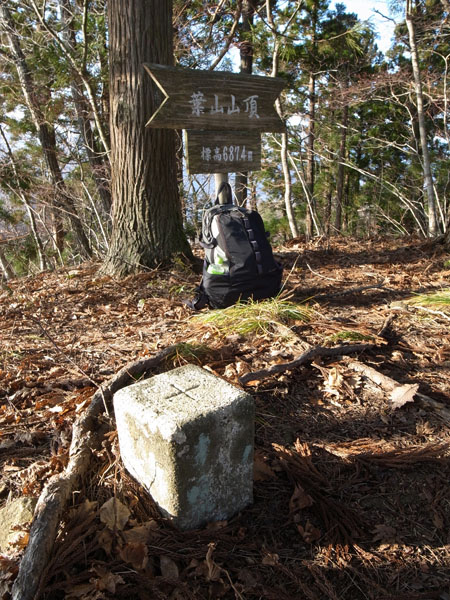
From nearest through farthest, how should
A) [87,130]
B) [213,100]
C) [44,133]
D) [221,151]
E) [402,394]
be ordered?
[402,394] < [213,100] < [221,151] < [87,130] < [44,133]

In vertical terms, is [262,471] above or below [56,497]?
below

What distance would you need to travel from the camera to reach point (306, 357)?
8.07ft

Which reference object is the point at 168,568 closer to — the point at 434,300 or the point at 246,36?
the point at 434,300

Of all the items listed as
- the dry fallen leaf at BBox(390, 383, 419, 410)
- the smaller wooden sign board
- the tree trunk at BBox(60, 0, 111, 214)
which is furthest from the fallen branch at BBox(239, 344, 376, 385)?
the tree trunk at BBox(60, 0, 111, 214)

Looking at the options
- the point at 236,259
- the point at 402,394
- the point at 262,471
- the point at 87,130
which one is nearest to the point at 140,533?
the point at 262,471

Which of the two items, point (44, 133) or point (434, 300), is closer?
point (434, 300)

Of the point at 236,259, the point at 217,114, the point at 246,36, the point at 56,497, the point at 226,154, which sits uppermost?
the point at 246,36

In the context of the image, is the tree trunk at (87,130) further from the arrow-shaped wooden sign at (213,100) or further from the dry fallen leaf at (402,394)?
the dry fallen leaf at (402,394)

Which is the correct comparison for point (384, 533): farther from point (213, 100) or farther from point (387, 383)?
point (213, 100)

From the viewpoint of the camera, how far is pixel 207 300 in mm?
3801

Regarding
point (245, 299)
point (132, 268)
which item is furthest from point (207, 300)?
point (132, 268)

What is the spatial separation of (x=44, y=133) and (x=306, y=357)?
444 inches

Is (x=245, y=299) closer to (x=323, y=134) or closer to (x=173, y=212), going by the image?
(x=173, y=212)

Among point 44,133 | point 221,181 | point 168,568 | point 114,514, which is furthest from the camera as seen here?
point 44,133
